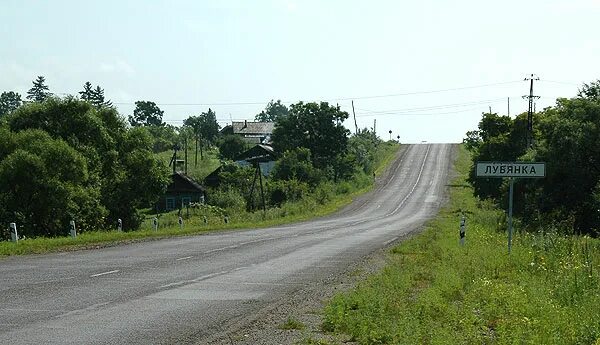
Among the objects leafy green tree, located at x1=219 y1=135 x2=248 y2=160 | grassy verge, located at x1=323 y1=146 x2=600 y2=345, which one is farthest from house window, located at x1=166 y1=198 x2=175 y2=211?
grassy verge, located at x1=323 y1=146 x2=600 y2=345

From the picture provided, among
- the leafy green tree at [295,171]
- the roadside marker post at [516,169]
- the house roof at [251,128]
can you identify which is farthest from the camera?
the house roof at [251,128]

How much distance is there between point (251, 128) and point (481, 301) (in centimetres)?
16068

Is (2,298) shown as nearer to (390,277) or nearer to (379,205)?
(390,277)

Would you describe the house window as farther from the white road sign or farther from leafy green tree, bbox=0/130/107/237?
the white road sign

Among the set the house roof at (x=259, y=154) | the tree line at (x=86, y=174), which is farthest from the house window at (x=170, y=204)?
the house roof at (x=259, y=154)

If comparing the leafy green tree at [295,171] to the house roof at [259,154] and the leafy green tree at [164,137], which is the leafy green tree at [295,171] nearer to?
the house roof at [259,154]

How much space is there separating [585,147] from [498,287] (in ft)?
110

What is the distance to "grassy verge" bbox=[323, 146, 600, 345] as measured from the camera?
980 centimetres

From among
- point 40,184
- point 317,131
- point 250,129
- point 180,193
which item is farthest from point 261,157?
point 40,184

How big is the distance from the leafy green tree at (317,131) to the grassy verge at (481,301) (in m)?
84.8

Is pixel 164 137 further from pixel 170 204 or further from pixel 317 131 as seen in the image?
pixel 170 204

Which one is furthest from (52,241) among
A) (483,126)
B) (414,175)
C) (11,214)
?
(414,175)

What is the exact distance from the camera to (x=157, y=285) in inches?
634

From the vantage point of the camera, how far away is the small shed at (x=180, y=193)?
88812 mm
